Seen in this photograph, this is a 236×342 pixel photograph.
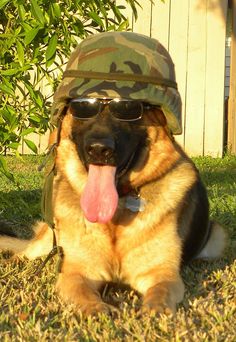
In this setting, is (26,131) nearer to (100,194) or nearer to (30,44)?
(30,44)

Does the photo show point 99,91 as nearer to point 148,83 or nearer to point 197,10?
point 148,83

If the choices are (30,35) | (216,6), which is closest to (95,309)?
(30,35)

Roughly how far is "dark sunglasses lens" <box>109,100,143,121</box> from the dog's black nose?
15cm

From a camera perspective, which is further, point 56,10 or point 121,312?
point 56,10

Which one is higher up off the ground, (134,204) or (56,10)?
(56,10)

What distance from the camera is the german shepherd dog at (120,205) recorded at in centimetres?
312

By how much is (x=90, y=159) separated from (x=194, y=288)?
2.80 ft

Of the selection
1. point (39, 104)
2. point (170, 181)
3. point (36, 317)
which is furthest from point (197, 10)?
point (36, 317)

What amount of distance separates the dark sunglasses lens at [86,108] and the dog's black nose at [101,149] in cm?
18

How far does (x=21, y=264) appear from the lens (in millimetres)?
3834

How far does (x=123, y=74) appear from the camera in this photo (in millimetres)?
3104

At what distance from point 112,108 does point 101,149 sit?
0.76 feet

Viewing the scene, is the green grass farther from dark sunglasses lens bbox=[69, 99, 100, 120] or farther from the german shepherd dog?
dark sunglasses lens bbox=[69, 99, 100, 120]

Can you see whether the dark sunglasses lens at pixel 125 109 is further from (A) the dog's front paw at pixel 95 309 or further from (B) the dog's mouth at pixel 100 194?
(A) the dog's front paw at pixel 95 309
